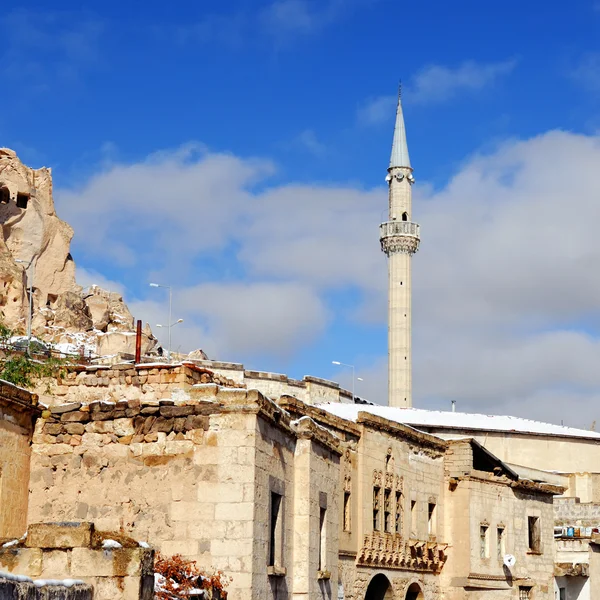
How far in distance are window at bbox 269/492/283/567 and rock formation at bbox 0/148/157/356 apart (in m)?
42.3

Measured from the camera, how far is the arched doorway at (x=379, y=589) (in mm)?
27656

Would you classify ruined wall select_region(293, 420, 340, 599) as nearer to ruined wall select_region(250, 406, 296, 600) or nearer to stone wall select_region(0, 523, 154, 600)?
ruined wall select_region(250, 406, 296, 600)

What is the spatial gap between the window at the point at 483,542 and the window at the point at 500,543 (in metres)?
0.67

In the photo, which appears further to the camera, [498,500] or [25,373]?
[498,500]

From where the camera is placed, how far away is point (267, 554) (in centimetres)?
1447

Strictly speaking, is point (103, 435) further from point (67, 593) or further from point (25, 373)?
point (67, 593)

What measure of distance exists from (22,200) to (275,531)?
53.3 meters

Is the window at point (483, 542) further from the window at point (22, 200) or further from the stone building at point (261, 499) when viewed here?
the window at point (22, 200)

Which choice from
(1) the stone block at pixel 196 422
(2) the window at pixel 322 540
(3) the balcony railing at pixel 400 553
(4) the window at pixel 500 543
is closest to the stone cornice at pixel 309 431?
(2) the window at pixel 322 540

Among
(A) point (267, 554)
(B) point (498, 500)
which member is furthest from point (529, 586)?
(A) point (267, 554)

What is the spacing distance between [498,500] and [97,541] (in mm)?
24719

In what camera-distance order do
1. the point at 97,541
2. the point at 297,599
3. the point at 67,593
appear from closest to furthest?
the point at 67,593, the point at 97,541, the point at 297,599

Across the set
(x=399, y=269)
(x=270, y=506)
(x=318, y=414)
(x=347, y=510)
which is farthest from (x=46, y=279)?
(x=270, y=506)

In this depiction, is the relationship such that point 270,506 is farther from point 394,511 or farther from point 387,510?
point 394,511
